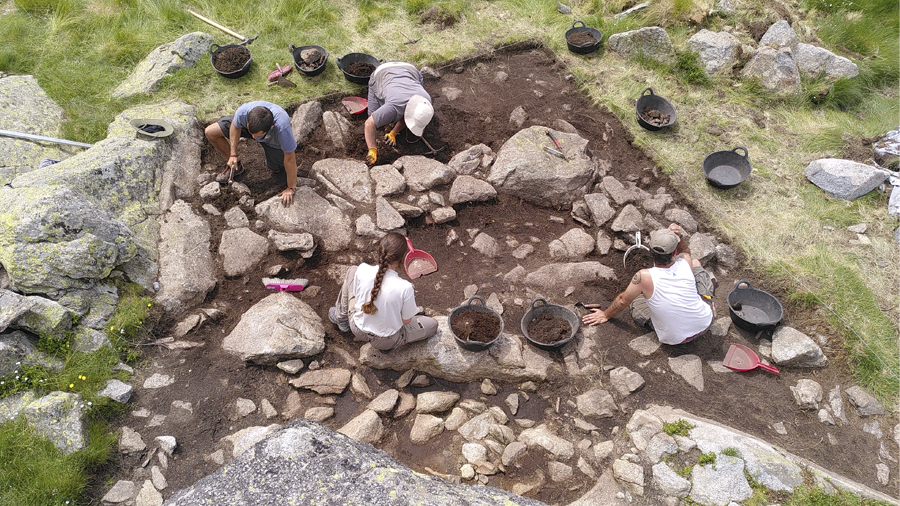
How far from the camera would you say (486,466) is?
3.84 m

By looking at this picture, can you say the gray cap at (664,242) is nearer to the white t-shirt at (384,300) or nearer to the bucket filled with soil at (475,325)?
the bucket filled with soil at (475,325)

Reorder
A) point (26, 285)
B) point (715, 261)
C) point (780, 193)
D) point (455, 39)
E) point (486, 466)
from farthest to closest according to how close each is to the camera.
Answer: point (455, 39), point (780, 193), point (715, 261), point (26, 285), point (486, 466)

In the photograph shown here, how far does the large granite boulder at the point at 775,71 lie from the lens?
23.9ft

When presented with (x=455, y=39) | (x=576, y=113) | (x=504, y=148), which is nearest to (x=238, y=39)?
(x=455, y=39)

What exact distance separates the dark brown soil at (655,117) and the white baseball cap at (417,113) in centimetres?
307

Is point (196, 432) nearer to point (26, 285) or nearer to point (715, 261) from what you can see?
point (26, 285)

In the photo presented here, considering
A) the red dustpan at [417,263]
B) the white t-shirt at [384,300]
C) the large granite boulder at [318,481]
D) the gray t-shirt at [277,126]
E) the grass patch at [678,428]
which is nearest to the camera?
the large granite boulder at [318,481]

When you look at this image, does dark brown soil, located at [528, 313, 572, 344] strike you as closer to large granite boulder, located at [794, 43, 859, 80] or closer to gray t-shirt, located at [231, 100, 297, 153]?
gray t-shirt, located at [231, 100, 297, 153]

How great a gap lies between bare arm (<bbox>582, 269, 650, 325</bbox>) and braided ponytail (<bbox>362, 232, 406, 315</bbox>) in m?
2.09

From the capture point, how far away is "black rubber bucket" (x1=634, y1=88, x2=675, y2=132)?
6.82 metres

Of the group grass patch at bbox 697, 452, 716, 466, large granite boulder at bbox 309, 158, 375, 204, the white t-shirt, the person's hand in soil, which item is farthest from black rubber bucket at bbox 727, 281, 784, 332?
the person's hand in soil

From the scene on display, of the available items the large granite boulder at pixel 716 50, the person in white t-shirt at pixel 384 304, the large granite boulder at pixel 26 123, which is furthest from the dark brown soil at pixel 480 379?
the large granite boulder at pixel 716 50

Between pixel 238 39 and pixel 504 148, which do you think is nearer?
pixel 504 148

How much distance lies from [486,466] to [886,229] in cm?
544
